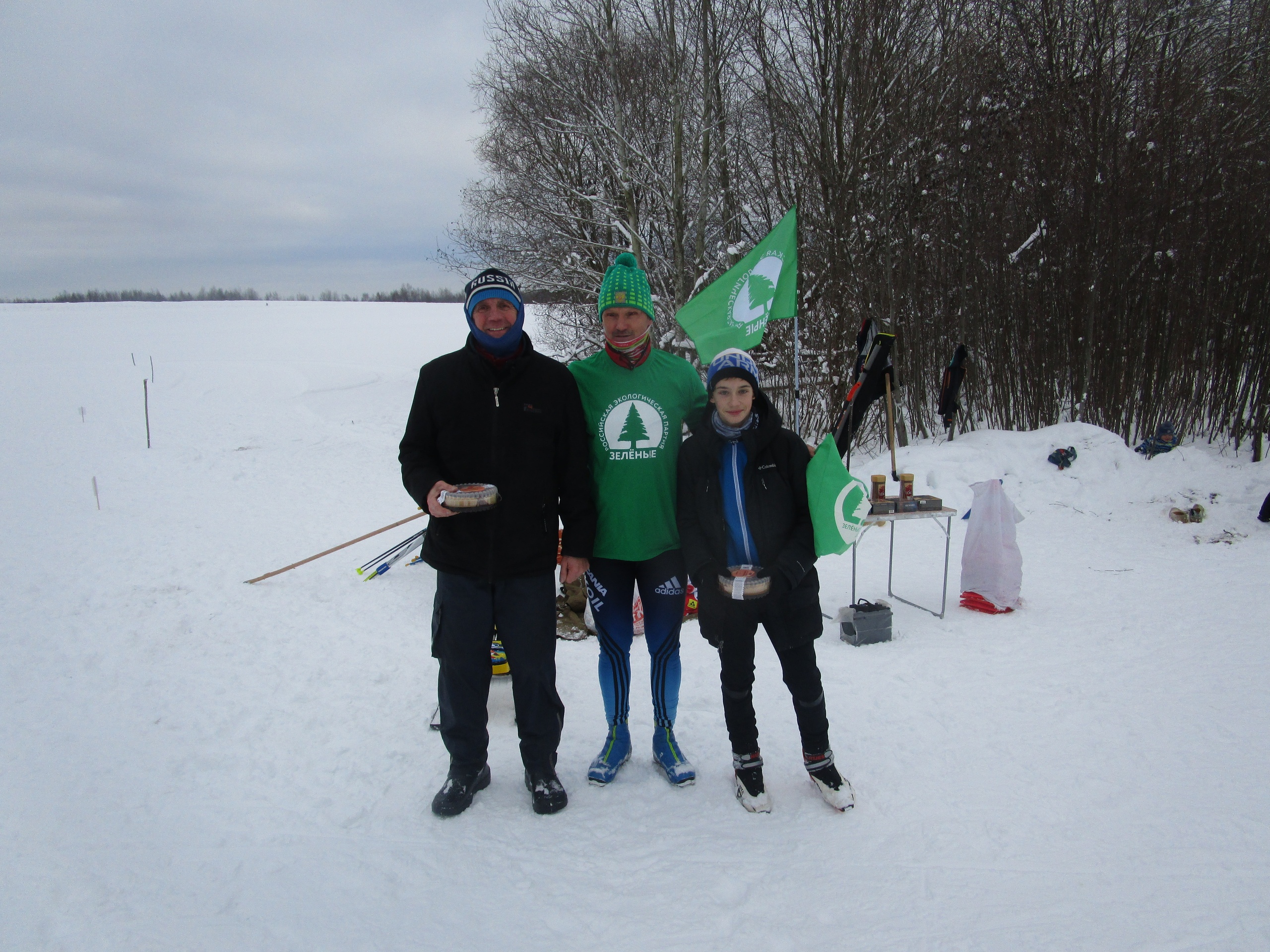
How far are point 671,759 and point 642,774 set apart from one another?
0.49 ft

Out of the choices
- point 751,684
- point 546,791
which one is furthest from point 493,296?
point 546,791

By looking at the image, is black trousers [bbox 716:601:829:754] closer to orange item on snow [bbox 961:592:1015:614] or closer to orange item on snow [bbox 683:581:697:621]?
orange item on snow [bbox 683:581:697:621]

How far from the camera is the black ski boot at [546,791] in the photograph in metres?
2.61

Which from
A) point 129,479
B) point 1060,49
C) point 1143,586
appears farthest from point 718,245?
point 129,479

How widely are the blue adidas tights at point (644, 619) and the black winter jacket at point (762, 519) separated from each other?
0.60 ft

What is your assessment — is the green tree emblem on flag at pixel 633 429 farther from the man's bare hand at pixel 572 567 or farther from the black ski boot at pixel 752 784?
the black ski boot at pixel 752 784

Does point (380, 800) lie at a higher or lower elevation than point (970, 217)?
lower

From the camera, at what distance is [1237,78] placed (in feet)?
31.1

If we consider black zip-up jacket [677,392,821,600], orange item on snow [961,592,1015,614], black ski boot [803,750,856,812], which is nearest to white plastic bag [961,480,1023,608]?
orange item on snow [961,592,1015,614]

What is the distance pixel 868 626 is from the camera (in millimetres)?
4328

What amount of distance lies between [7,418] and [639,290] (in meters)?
16.1

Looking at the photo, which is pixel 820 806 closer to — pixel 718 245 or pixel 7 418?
pixel 718 245

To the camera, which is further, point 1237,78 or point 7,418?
point 7,418

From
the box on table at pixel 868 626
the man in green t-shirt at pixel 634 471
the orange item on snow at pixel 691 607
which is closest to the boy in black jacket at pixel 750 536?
the man in green t-shirt at pixel 634 471
